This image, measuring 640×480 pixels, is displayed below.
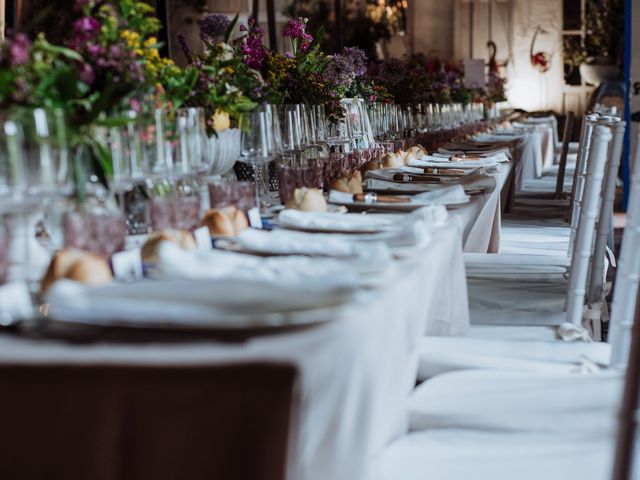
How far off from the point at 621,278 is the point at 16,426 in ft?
4.42

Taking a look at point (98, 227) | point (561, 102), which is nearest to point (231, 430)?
point (98, 227)

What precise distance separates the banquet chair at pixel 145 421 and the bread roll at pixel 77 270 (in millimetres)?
334

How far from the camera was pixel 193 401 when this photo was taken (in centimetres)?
107

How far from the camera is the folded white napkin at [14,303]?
1.30 m

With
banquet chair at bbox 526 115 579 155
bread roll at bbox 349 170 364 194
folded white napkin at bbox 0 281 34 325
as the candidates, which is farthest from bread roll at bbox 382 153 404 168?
banquet chair at bbox 526 115 579 155

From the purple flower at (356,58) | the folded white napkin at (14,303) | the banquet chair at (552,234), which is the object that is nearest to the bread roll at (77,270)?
the folded white napkin at (14,303)

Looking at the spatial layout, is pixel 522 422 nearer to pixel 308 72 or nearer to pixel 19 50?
pixel 19 50

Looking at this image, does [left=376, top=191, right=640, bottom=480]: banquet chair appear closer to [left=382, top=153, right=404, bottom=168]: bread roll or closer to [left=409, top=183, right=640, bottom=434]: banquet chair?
[left=409, top=183, right=640, bottom=434]: banquet chair

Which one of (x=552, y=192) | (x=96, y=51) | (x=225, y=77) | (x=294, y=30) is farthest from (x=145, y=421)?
(x=552, y=192)

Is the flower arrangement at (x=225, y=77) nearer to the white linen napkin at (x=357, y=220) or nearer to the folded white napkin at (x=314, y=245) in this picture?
the white linen napkin at (x=357, y=220)

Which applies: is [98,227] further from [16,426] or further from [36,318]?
[16,426]

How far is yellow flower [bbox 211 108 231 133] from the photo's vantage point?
2562 millimetres

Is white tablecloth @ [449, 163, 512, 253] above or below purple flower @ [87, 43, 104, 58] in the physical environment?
below

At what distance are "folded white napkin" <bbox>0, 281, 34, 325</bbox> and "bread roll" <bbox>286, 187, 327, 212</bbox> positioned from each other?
0.96m
